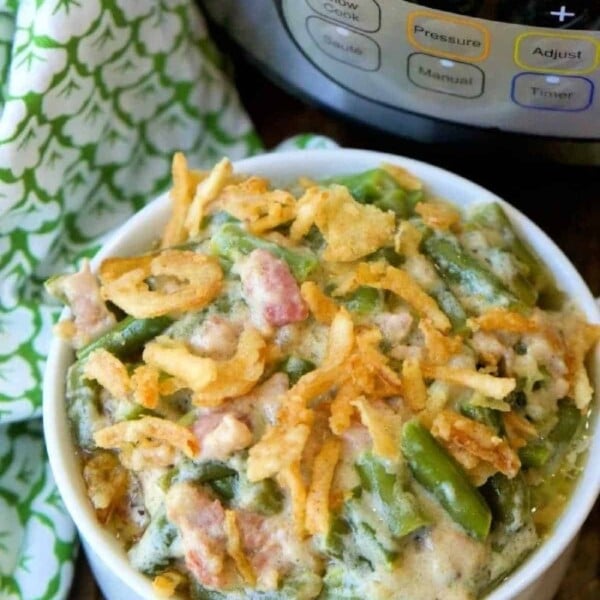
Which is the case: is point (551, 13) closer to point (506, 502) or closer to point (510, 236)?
point (510, 236)

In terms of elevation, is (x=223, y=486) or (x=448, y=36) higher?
(x=448, y=36)

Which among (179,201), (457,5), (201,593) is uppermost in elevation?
(457,5)

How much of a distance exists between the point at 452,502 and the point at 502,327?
11 centimetres

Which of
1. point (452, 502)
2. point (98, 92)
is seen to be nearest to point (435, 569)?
point (452, 502)

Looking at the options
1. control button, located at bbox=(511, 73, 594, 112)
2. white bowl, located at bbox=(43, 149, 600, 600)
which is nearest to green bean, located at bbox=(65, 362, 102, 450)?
white bowl, located at bbox=(43, 149, 600, 600)

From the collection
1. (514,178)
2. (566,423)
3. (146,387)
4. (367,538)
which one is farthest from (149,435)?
(514,178)

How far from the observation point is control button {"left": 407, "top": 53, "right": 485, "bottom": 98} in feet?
2.31

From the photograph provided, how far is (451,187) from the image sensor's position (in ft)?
2.42

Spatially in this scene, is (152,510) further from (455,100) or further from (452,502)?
(455,100)

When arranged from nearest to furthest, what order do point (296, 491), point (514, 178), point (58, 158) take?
point (296, 491) → point (58, 158) → point (514, 178)

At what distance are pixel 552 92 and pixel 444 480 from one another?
26 centimetres

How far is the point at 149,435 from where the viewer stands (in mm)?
603

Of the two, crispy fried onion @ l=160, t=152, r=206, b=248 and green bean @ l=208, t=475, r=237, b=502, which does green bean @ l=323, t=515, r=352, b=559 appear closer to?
green bean @ l=208, t=475, r=237, b=502

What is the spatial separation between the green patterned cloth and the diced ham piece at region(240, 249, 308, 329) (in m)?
0.19
